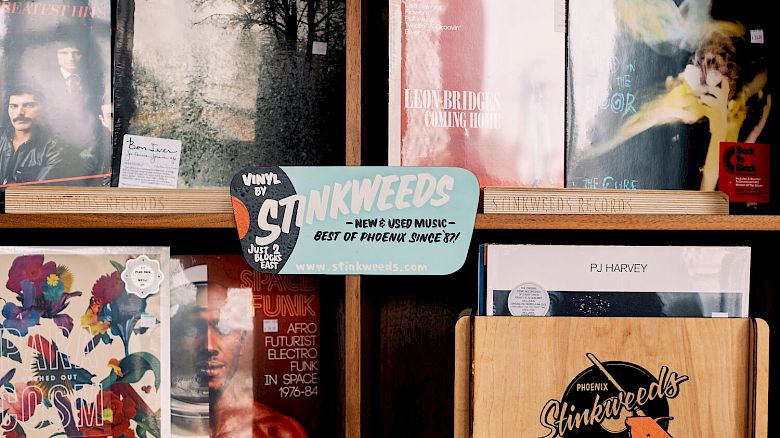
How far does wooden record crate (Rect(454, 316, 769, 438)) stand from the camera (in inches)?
38.6

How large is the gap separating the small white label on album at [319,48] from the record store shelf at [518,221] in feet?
1.27

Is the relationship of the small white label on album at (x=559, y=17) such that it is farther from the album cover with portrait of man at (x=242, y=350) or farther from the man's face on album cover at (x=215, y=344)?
the man's face on album cover at (x=215, y=344)

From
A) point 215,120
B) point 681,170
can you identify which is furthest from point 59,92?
point 681,170

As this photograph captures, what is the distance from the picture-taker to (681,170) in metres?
1.14

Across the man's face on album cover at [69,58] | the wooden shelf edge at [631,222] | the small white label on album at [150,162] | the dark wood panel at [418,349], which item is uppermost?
the man's face on album cover at [69,58]

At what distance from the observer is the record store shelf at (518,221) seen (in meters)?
0.97

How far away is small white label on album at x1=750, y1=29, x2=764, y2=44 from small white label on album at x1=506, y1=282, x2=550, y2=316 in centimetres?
60

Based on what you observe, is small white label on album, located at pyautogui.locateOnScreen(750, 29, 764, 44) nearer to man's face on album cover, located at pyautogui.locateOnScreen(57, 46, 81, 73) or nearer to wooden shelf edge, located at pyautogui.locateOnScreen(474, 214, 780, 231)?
wooden shelf edge, located at pyautogui.locateOnScreen(474, 214, 780, 231)

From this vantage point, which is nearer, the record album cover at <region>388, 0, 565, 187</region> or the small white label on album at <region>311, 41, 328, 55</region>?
the record album cover at <region>388, 0, 565, 187</region>

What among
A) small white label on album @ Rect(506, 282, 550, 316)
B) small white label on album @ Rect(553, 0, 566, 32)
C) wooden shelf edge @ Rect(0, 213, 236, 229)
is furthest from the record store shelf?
small white label on album @ Rect(553, 0, 566, 32)

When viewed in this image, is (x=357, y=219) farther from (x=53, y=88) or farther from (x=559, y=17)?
(x=53, y=88)

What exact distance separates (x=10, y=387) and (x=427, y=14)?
92 cm

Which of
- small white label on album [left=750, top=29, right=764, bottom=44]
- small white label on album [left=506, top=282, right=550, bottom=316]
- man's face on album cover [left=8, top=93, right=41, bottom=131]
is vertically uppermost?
small white label on album [left=750, top=29, right=764, bottom=44]

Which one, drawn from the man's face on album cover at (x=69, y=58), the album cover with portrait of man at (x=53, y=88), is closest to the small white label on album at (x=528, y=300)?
the album cover with portrait of man at (x=53, y=88)
